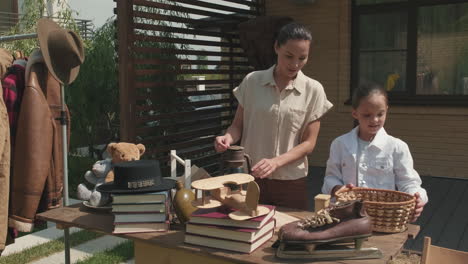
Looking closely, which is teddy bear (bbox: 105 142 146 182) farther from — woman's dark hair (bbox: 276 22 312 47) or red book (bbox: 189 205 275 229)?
woman's dark hair (bbox: 276 22 312 47)

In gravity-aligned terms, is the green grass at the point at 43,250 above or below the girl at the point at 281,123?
below

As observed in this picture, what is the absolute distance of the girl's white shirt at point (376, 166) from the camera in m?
2.22

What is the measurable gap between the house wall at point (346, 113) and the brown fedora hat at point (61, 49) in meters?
5.04

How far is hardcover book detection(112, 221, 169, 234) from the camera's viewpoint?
77.1 inches

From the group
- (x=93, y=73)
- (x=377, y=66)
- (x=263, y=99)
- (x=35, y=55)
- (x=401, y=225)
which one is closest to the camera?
(x=401, y=225)

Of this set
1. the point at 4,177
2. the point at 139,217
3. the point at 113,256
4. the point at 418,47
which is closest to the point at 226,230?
the point at 139,217

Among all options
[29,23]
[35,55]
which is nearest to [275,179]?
[35,55]

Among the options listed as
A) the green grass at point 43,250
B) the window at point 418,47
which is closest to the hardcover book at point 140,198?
the green grass at point 43,250

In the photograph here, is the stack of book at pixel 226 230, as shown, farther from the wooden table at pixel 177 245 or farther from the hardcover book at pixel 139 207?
the hardcover book at pixel 139 207

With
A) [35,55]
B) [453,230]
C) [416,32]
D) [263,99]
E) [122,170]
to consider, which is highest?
[416,32]

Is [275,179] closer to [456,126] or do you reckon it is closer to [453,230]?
[453,230]

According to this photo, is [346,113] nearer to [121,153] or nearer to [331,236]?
[121,153]

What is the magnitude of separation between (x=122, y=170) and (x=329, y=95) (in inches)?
233

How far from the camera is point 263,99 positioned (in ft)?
8.52
